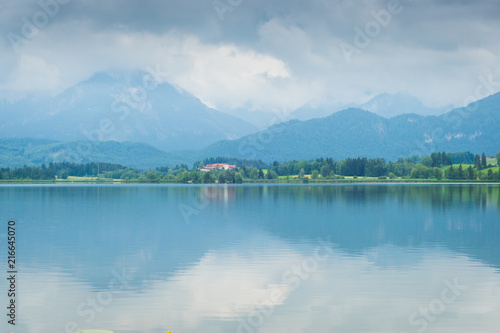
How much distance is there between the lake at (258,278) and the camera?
20.4 metres

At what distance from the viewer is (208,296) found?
77.5 ft

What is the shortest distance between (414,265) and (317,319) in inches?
481

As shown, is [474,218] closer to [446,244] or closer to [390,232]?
[390,232]

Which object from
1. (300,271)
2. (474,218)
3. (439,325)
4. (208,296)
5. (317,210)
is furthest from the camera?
(317,210)

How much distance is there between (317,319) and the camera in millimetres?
20500

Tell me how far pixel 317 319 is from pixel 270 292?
4246 millimetres

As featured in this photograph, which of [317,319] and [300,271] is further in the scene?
[300,271]

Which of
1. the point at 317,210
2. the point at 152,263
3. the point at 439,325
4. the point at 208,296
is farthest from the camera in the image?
the point at 317,210

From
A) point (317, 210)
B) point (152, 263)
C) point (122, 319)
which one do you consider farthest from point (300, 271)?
point (317, 210)

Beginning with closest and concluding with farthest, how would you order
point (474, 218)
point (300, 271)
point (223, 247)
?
1. point (300, 271)
2. point (223, 247)
3. point (474, 218)

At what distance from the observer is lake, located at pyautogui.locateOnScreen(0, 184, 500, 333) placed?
20403 millimetres

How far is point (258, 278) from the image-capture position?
27.2m

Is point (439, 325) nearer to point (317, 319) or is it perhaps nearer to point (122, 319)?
point (317, 319)

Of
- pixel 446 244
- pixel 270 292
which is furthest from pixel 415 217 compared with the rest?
pixel 270 292
